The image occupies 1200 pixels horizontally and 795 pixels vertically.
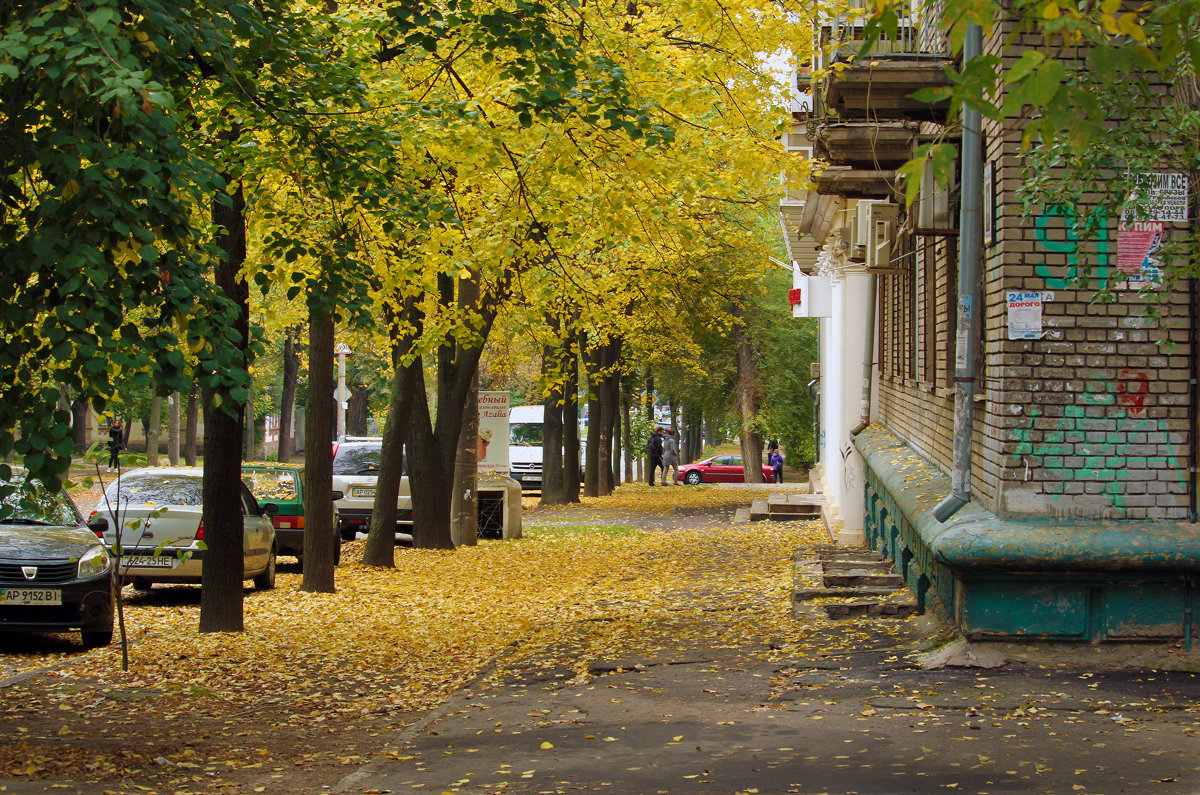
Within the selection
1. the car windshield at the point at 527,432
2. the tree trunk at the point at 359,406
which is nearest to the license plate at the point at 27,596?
the car windshield at the point at 527,432

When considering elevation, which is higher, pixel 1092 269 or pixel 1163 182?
pixel 1163 182

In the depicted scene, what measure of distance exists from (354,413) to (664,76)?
58.6m

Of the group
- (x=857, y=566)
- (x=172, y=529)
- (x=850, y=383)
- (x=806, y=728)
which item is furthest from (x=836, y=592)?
(x=850, y=383)

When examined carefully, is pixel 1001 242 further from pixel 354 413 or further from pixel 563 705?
pixel 354 413

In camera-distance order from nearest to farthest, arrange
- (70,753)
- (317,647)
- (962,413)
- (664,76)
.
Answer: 1. (70,753)
2. (962,413)
3. (317,647)
4. (664,76)

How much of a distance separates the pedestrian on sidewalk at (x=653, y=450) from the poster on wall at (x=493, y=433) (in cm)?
1987

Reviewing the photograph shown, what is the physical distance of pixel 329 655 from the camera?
1031 cm

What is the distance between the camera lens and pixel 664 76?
12.7 metres

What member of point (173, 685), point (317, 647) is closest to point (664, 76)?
point (317, 647)

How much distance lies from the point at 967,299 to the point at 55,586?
286 inches

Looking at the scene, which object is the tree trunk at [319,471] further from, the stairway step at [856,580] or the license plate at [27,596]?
the stairway step at [856,580]

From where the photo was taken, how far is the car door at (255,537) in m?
14.5

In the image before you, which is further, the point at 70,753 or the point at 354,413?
the point at 354,413

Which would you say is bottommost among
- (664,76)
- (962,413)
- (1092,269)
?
(962,413)
